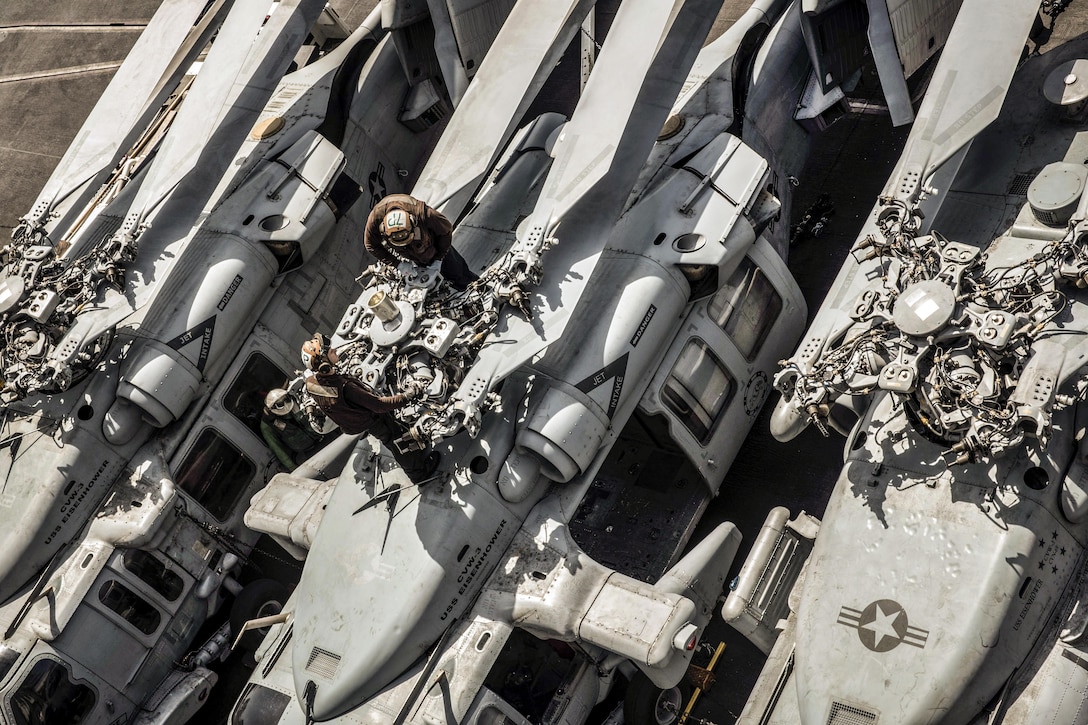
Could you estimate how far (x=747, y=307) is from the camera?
14867mm

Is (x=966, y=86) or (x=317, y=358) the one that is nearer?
(x=317, y=358)

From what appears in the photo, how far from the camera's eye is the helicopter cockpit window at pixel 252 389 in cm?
1625

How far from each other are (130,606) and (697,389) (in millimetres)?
7530

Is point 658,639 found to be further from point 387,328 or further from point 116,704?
point 116,704

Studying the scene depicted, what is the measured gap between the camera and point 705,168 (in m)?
14.8

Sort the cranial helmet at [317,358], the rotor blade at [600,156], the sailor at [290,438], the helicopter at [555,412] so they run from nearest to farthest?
the cranial helmet at [317,358] → the helicopter at [555,412] → the rotor blade at [600,156] → the sailor at [290,438]

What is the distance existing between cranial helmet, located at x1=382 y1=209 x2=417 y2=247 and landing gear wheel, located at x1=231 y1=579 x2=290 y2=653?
566cm

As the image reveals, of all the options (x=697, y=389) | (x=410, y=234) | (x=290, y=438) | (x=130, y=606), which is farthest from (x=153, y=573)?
(x=697, y=389)

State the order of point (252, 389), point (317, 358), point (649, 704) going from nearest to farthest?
point (317, 358)
point (649, 704)
point (252, 389)

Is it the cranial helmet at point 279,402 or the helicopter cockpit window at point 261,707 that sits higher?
the cranial helmet at point 279,402

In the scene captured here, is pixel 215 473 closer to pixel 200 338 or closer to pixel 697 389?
pixel 200 338

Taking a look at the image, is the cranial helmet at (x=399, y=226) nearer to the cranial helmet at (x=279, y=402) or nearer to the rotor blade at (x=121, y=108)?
the cranial helmet at (x=279, y=402)

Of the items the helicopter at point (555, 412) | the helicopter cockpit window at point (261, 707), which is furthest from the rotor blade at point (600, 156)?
the helicopter cockpit window at point (261, 707)

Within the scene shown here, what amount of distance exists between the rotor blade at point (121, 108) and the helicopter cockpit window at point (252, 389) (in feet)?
11.0
